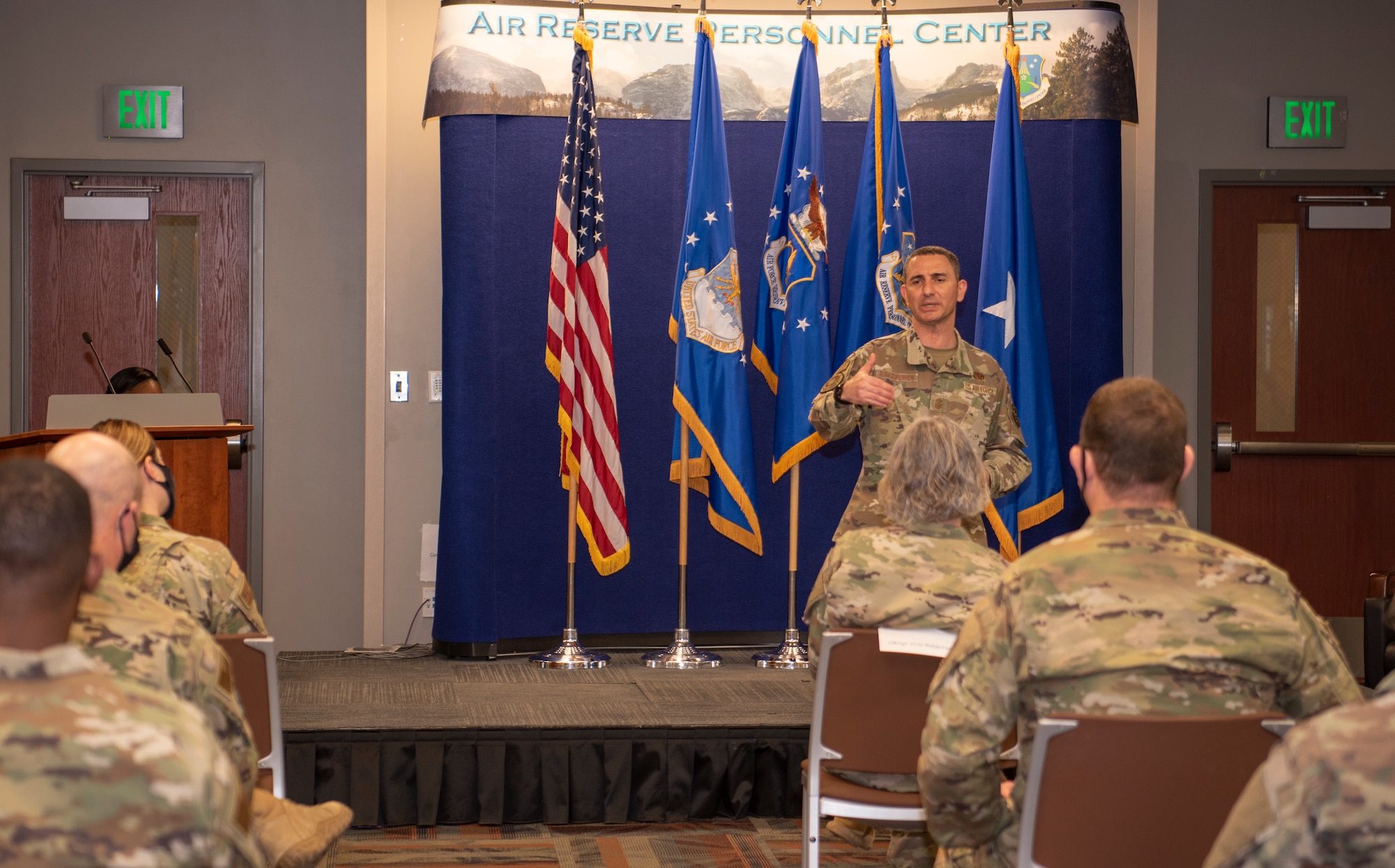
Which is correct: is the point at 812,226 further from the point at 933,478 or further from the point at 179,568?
the point at 179,568

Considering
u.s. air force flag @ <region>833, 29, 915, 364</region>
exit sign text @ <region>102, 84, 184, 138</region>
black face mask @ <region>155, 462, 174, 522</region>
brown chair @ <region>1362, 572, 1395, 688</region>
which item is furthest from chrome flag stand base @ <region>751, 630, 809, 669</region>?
exit sign text @ <region>102, 84, 184, 138</region>

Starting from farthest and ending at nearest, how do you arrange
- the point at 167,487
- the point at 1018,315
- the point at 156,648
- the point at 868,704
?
the point at 1018,315 < the point at 167,487 < the point at 868,704 < the point at 156,648

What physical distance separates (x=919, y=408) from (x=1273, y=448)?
120 inches

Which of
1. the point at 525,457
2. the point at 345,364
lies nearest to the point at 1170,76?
the point at 525,457

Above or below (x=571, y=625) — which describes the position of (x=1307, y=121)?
above

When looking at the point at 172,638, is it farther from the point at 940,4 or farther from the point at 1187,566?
the point at 940,4

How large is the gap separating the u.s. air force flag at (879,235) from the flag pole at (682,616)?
78 centimetres

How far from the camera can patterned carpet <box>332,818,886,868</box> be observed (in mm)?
3705

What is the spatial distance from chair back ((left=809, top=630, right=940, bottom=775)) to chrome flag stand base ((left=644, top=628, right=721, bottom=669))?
107 inches

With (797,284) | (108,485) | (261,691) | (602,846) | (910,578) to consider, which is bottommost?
(602,846)

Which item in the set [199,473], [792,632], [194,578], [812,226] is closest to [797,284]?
[812,226]

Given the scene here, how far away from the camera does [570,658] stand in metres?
5.32

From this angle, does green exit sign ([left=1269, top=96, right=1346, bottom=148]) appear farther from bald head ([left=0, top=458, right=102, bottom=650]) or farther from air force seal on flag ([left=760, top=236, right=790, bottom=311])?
bald head ([left=0, top=458, right=102, bottom=650])

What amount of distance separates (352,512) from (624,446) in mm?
1514
